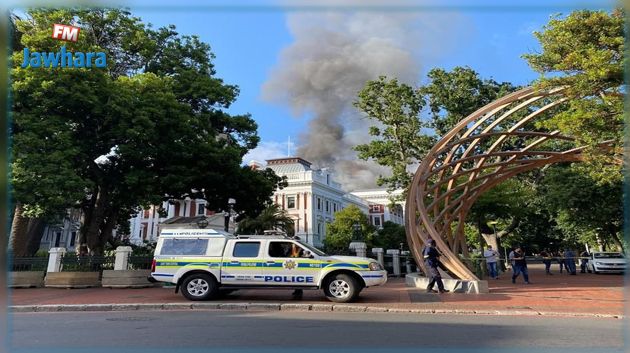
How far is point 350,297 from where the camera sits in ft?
42.8

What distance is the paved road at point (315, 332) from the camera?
717 cm

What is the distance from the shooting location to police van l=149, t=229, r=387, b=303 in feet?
43.3

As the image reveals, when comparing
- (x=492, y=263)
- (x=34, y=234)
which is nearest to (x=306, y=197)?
(x=34, y=234)

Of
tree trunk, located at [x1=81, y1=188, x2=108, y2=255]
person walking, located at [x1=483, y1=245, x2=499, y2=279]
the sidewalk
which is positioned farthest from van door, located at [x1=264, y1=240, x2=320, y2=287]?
tree trunk, located at [x1=81, y1=188, x2=108, y2=255]

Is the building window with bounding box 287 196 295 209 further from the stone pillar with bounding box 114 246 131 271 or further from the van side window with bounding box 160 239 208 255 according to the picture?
the van side window with bounding box 160 239 208 255

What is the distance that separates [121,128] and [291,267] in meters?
11.8

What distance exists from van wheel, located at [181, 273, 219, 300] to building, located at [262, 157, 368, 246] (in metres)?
49.2

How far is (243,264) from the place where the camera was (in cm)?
1352

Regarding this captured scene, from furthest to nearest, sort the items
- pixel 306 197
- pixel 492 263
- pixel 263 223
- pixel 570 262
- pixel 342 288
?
pixel 306 197 < pixel 263 223 < pixel 570 262 < pixel 492 263 < pixel 342 288

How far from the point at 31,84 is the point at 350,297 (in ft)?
50.4

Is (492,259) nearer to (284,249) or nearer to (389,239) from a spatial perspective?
(284,249)

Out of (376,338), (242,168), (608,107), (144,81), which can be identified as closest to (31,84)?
(144,81)

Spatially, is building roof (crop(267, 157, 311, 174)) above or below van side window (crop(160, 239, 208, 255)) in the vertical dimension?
above

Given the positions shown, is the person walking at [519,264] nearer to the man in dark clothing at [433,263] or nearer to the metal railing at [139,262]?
the man in dark clothing at [433,263]
